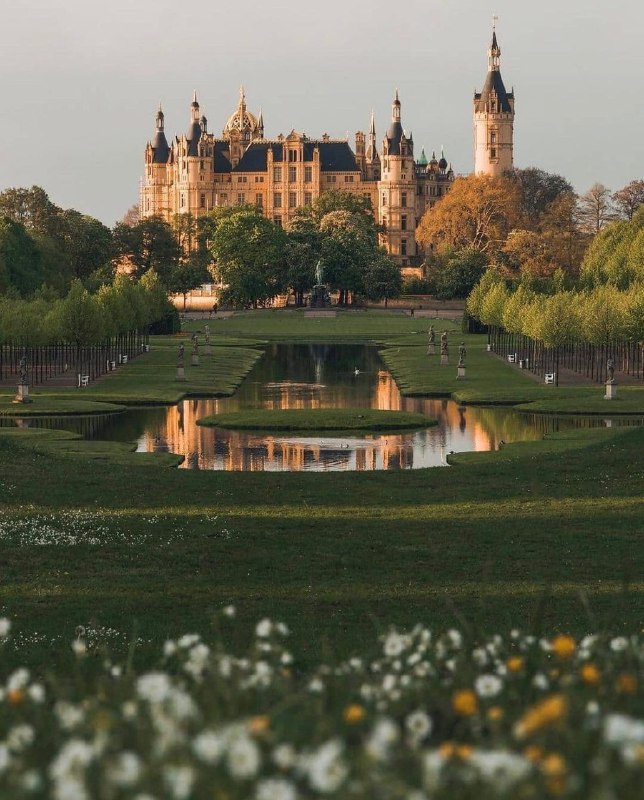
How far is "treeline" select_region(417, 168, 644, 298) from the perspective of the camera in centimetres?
→ 14350

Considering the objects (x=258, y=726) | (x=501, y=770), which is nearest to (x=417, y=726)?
(x=258, y=726)

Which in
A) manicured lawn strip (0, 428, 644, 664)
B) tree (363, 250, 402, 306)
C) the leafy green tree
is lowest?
tree (363, 250, 402, 306)

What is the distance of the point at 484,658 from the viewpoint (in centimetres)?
880

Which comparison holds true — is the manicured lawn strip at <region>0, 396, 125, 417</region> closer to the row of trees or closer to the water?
the water

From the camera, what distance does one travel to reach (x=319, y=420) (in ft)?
152

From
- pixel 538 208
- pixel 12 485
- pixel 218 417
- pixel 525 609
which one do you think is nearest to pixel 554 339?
pixel 218 417

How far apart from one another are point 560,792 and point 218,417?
4217 cm

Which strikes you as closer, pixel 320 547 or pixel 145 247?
pixel 320 547

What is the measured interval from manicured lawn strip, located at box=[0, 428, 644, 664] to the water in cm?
548

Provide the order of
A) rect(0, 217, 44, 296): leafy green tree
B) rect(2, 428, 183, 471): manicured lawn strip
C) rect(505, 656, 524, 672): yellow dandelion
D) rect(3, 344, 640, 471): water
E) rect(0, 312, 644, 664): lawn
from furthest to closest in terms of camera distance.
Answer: rect(0, 217, 44, 296): leafy green tree
rect(3, 344, 640, 471): water
rect(2, 428, 183, 471): manicured lawn strip
rect(0, 312, 644, 664): lawn
rect(505, 656, 524, 672): yellow dandelion

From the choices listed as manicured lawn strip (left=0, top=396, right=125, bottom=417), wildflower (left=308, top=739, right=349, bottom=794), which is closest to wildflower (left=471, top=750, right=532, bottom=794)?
wildflower (left=308, top=739, right=349, bottom=794)

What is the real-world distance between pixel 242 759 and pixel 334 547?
51.8ft

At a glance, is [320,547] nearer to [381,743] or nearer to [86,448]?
[381,743]

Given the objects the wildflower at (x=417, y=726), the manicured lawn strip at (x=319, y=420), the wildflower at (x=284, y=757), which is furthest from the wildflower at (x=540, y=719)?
the manicured lawn strip at (x=319, y=420)
